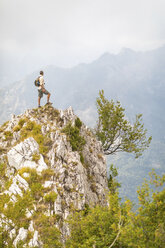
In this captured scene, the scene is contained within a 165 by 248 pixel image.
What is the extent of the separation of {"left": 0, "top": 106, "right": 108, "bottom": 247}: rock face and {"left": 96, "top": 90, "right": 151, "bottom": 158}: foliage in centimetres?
745

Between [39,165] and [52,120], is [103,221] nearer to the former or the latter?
[39,165]

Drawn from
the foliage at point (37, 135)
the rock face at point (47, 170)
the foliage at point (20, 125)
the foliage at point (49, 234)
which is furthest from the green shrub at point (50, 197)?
the foliage at point (20, 125)

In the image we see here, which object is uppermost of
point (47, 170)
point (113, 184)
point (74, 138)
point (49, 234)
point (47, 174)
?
point (74, 138)

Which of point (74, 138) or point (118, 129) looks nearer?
point (74, 138)

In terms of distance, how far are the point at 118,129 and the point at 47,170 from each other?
1840cm

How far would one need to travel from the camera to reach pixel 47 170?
50.2 feet

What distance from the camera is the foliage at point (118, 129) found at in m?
30.7

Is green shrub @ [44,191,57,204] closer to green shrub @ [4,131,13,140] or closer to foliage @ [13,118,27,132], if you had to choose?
green shrub @ [4,131,13,140]

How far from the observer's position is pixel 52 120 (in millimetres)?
22188

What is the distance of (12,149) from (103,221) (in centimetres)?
1141

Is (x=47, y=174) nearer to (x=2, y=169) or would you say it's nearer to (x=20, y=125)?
(x=2, y=169)

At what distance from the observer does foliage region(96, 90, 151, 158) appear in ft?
101

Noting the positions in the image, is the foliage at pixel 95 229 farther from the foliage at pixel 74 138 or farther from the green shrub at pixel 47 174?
the foliage at pixel 74 138

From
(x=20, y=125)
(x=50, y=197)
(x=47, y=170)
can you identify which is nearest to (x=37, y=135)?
(x=20, y=125)
